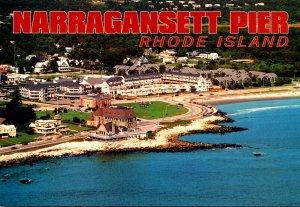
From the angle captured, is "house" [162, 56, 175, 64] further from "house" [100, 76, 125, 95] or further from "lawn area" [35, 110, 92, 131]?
"lawn area" [35, 110, 92, 131]

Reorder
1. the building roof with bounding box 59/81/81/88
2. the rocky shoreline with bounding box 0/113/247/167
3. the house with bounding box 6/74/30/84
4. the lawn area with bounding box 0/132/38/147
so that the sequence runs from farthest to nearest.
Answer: the house with bounding box 6/74/30/84, the building roof with bounding box 59/81/81/88, the lawn area with bounding box 0/132/38/147, the rocky shoreline with bounding box 0/113/247/167

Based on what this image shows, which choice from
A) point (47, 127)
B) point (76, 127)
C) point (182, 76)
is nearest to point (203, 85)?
point (182, 76)

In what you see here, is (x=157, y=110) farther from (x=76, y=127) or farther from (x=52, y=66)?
(x=52, y=66)

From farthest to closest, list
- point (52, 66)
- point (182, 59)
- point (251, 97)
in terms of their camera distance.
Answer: point (182, 59) < point (52, 66) < point (251, 97)

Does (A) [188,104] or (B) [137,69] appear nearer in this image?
(A) [188,104]

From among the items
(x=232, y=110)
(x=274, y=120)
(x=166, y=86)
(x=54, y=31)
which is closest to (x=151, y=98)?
(x=166, y=86)

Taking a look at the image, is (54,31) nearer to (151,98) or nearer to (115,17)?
(115,17)

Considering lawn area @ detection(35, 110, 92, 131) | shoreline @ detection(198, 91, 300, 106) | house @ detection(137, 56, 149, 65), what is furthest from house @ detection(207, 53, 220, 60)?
lawn area @ detection(35, 110, 92, 131)
